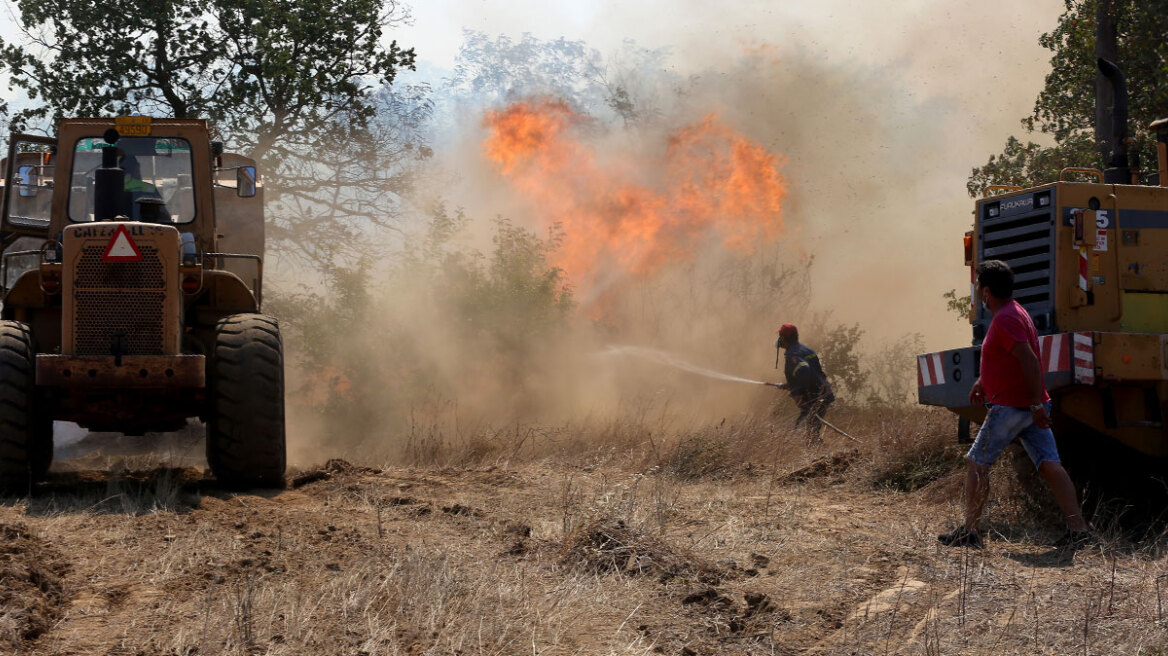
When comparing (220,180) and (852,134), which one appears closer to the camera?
(220,180)

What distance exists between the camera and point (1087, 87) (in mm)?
16625

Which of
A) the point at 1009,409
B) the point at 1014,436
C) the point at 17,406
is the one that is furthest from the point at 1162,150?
the point at 17,406

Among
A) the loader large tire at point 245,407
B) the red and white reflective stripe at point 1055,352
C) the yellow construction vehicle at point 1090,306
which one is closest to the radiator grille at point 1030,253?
the yellow construction vehicle at point 1090,306

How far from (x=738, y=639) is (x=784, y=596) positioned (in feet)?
2.35

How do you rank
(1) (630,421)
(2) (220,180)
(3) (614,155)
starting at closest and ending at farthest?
(2) (220,180), (1) (630,421), (3) (614,155)

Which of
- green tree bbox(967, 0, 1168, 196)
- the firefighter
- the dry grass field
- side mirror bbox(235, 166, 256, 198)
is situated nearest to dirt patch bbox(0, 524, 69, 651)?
the dry grass field

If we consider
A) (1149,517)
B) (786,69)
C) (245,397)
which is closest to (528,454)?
(245,397)

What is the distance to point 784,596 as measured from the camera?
584 cm

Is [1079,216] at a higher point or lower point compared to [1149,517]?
higher

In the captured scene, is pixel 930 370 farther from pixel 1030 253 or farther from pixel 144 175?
pixel 144 175

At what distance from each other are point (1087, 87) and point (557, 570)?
45.1ft

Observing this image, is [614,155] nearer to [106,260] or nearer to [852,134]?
[852,134]

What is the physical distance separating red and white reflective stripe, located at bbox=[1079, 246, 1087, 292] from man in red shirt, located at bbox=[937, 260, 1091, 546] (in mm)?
1242

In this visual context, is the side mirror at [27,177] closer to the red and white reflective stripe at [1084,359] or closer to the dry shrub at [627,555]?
the dry shrub at [627,555]
